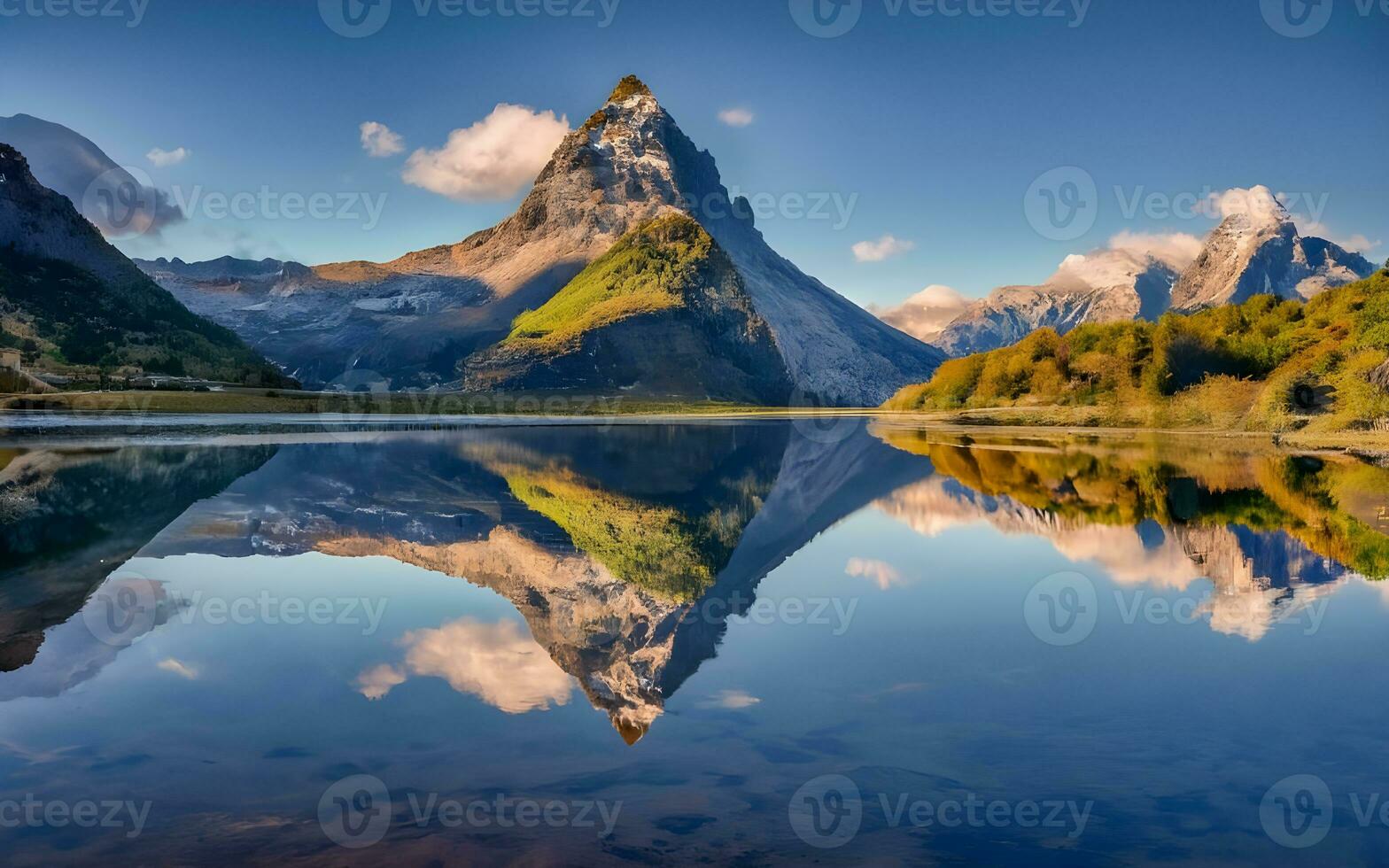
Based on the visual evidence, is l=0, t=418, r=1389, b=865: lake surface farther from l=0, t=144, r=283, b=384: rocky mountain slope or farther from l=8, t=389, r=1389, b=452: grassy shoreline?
l=0, t=144, r=283, b=384: rocky mountain slope

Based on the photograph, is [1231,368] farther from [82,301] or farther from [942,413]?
[82,301]

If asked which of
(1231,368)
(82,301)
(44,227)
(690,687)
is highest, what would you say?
(44,227)

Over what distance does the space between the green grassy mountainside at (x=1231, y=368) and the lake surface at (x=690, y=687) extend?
47009 mm

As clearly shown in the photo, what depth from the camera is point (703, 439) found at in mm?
73250

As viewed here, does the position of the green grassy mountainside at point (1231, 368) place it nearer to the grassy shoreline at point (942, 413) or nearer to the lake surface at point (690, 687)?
the grassy shoreline at point (942, 413)

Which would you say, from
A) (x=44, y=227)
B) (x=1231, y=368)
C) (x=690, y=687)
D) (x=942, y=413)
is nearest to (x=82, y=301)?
(x=44, y=227)

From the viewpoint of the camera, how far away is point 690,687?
10711mm

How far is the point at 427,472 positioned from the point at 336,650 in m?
28.8

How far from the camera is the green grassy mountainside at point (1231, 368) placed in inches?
2509

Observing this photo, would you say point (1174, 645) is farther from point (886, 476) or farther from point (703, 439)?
point (703, 439)

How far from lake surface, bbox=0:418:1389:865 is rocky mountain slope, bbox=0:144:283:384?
447ft

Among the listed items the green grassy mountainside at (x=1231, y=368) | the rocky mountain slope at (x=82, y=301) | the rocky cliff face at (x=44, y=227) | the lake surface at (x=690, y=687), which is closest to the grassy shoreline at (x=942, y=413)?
the green grassy mountainside at (x=1231, y=368)

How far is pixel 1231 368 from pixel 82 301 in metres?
179

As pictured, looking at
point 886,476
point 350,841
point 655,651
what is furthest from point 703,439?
point 350,841
